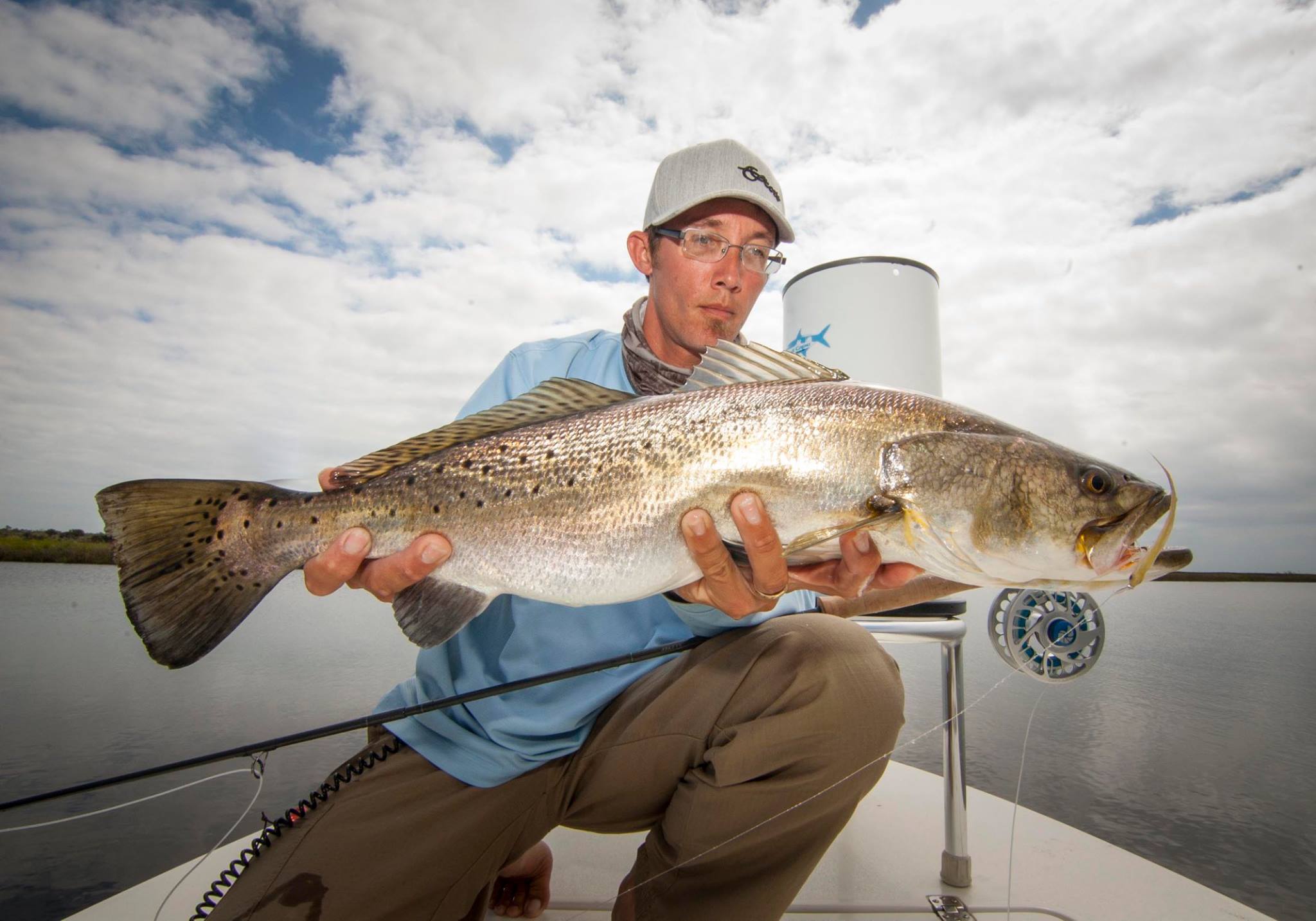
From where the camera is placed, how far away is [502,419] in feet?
7.02

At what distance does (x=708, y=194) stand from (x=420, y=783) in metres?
2.48

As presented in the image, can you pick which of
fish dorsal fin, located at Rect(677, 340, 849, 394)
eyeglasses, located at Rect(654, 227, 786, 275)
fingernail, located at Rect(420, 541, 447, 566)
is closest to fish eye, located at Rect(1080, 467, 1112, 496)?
fish dorsal fin, located at Rect(677, 340, 849, 394)

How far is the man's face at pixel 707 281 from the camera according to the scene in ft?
9.43

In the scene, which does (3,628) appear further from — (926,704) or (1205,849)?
(1205,849)

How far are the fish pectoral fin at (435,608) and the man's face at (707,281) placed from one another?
151 centimetres

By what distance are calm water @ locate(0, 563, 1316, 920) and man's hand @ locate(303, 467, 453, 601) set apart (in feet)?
9.09

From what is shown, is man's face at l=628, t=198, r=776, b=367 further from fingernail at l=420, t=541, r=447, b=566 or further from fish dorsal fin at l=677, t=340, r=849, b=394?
fingernail at l=420, t=541, r=447, b=566

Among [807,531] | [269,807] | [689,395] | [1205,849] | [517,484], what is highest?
[689,395]

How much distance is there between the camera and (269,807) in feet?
16.6

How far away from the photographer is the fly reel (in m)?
2.23

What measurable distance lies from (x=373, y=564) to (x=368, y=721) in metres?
0.57

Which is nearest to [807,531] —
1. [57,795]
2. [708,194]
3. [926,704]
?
[708,194]

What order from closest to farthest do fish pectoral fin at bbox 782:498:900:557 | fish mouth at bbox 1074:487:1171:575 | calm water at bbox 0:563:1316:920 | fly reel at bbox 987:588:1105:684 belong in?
fish mouth at bbox 1074:487:1171:575, fish pectoral fin at bbox 782:498:900:557, fly reel at bbox 987:588:1105:684, calm water at bbox 0:563:1316:920

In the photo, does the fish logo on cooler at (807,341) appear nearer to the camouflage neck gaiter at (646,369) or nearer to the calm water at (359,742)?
the camouflage neck gaiter at (646,369)
